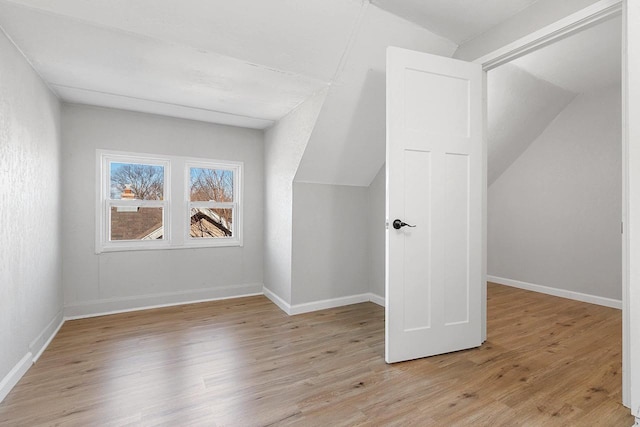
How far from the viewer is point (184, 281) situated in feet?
12.3

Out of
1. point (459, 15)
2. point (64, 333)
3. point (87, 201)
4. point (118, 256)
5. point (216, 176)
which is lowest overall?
point (64, 333)

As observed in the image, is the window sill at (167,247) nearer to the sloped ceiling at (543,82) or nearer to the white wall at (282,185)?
the white wall at (282,185)

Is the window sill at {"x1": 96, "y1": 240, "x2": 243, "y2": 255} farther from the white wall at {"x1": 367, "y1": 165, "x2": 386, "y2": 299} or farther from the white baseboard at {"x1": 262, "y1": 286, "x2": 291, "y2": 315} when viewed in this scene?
the white wall at {"x1": 367, "y1": 165, "x2": 386, "y2": 299}

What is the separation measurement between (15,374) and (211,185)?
2510mm

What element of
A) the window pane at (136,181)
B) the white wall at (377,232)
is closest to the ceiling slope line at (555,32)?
the white wall at (377,232)

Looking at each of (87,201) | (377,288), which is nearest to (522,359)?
(377,288)

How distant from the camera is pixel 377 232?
379cm

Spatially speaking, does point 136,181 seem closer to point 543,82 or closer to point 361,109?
point 361,109

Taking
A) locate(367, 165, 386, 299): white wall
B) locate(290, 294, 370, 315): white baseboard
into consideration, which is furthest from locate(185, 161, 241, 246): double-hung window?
locate(367, 165, 386, 299): white wall

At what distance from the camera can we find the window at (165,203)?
3.47 meters

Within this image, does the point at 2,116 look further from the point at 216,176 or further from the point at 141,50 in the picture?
the point at 216,176

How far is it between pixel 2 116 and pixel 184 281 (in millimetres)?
2367

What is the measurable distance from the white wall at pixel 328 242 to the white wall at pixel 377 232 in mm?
63

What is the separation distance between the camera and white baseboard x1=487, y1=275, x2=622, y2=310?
139 inches
